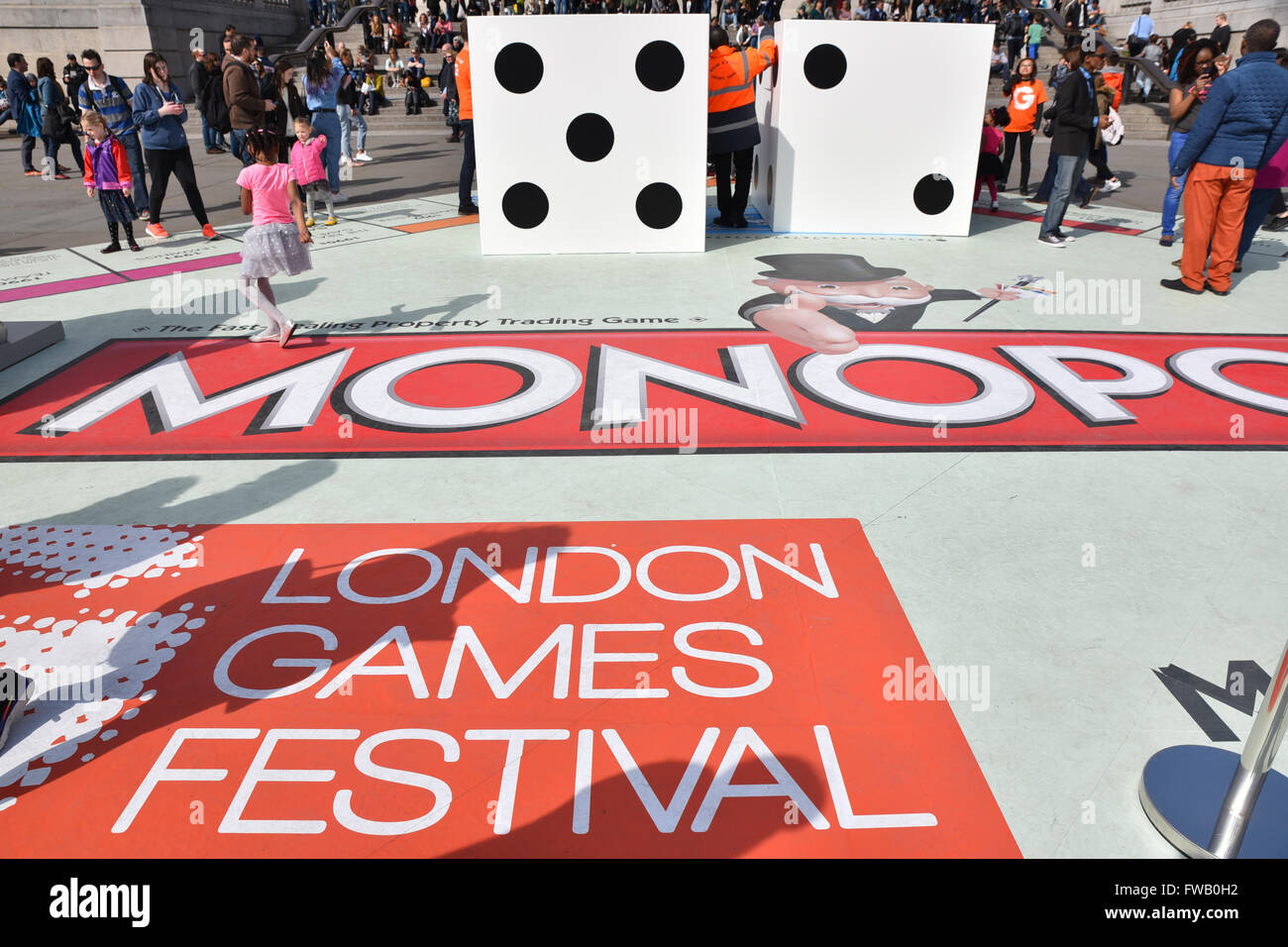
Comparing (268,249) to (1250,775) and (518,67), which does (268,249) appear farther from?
(1250,775)

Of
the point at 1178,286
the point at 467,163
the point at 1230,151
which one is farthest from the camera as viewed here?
the point at 467,163

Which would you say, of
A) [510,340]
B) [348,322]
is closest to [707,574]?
[510,340]

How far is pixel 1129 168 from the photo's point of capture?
601 inches

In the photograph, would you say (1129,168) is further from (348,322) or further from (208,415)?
(208,415)

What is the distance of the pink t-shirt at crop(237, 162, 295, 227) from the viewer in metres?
5.95

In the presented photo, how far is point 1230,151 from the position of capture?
22.9 feet

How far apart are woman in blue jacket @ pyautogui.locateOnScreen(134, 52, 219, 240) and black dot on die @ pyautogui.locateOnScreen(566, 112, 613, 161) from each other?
149 inches

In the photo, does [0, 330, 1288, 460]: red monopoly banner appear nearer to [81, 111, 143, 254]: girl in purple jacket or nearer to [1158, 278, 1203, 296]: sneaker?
[1158, 278, 1203, 296]: sneaker

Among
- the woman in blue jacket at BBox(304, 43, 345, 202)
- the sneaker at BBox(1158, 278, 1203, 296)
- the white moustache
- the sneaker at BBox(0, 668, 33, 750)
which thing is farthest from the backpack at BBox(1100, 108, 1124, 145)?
the sneaker at BBox(0, 668, 33, 750)

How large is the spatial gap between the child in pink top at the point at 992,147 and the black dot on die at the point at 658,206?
163 inches

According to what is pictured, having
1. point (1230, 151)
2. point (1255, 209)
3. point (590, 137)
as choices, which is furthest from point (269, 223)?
point (1255, 209)

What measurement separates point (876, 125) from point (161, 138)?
24.4 ft

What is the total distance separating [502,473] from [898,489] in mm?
1959

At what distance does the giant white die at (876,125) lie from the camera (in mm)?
9203
